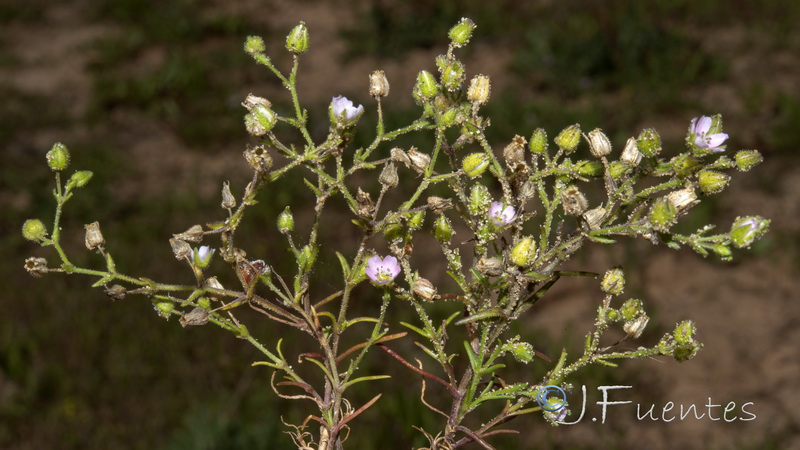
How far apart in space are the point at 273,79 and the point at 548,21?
179cm

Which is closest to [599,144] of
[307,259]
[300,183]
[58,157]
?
[307,259]

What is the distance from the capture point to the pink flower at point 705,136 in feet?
2.12

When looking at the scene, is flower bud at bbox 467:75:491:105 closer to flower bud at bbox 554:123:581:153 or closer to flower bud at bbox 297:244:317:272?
flower bud at bbox 554:123:581:153

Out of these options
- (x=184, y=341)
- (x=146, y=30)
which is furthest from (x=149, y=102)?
(x=184, y=341)

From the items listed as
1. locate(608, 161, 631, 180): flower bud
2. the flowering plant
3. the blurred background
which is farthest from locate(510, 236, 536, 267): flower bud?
the blurred background

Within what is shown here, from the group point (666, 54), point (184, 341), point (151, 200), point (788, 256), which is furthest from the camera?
point (666, 54)

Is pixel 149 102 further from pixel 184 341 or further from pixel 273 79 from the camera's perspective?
pixel 184 341

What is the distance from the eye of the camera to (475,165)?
2.20ft

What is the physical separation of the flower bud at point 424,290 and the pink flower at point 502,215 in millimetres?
72

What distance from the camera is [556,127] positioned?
4543 millimetres

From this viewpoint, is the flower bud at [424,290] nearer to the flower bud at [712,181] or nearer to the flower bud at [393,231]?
the flower bud at [393,231]

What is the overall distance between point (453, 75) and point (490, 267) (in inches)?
7.1

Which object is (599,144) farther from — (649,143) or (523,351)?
(523,351)

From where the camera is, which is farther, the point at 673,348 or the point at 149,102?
the point at 149,102
